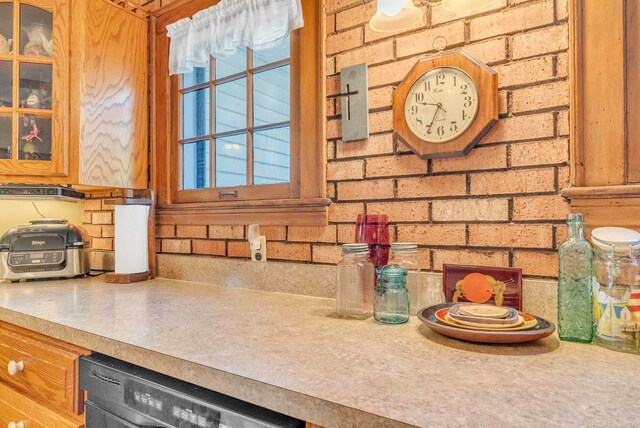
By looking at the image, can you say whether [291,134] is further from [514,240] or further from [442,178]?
[514,240]

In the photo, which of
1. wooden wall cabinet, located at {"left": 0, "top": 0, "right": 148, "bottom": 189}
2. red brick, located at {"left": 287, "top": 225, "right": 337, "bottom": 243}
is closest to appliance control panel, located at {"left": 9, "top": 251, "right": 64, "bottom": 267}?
wooden wall cabinet, located at {"left": 0, "top": 0, "right": 148, "bottom": 189}

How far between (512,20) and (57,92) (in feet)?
6.20

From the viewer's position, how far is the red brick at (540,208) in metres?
1.10

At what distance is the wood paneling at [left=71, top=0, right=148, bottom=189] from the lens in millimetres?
1795

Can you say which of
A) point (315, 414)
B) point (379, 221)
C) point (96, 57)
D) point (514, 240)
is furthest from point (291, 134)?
point (315, 414)

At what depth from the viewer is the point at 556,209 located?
3.62 ft

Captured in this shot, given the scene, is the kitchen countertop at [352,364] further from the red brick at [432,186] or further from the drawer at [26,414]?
the red brick at [432,186]

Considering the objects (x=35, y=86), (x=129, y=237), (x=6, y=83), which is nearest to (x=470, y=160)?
(x=129, y=237)

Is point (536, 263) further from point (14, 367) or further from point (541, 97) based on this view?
point (14, 367)

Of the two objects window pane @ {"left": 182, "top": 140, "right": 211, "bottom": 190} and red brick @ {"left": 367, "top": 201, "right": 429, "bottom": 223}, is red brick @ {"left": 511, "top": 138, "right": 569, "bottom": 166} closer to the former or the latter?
red brick @ {"left": 367, "top": 201, "right": 429, "bottom": 223}

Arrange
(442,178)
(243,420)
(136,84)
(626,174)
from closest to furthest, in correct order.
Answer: (243,420), (626,174), (442,178), (136,84)

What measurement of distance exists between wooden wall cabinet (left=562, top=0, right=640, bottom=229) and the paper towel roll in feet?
5.84

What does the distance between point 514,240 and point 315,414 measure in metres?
0.81

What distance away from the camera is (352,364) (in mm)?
793
